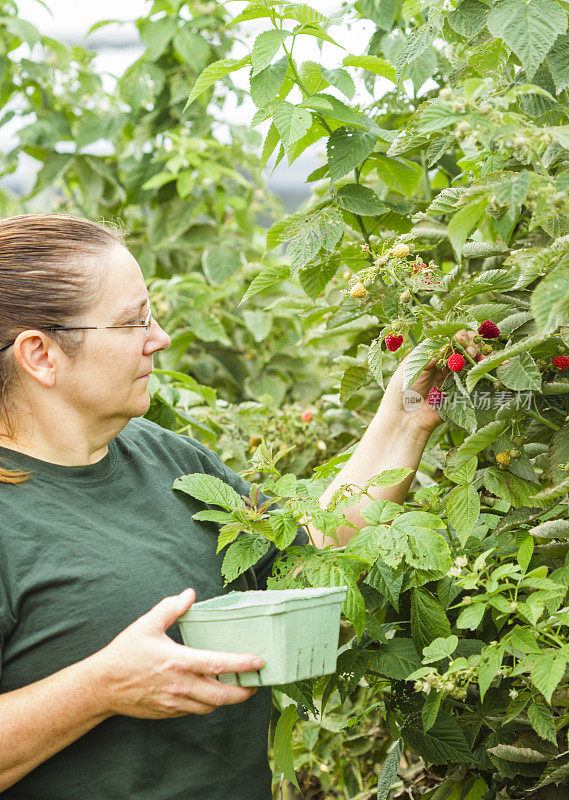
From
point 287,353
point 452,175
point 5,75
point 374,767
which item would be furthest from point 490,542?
point 5,75

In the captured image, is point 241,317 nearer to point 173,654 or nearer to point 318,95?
point 318,95

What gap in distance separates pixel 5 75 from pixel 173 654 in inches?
101

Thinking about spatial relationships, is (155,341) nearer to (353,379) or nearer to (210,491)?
(210,491)

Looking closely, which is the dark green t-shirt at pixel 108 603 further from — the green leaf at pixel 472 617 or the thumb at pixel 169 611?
the green leaf at pixel 472 617

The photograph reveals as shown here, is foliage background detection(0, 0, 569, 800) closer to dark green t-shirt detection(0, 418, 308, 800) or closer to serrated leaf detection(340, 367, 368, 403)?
serrated leaf detection(340, 367, 368, 403)

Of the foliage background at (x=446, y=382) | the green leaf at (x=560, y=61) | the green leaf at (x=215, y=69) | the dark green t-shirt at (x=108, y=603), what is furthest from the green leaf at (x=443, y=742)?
the green leaf at (x=215, y=69)

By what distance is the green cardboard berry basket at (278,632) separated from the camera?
1.02m

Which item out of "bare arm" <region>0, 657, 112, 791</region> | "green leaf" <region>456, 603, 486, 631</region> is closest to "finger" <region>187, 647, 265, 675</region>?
"bare arm" <region>0, 657, 112, 791</region>

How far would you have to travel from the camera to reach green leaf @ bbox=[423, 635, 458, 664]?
110 cm

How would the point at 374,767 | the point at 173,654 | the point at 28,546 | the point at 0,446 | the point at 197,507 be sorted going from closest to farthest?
the point at 173,654 → the point at 28,546 → the point at 0,446 → the point at 197,507 → the point at 374,767

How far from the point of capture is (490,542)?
130 cm

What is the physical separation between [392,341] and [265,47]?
485 mm

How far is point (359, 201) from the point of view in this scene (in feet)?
4.76

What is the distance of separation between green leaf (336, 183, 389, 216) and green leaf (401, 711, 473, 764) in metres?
0.81
